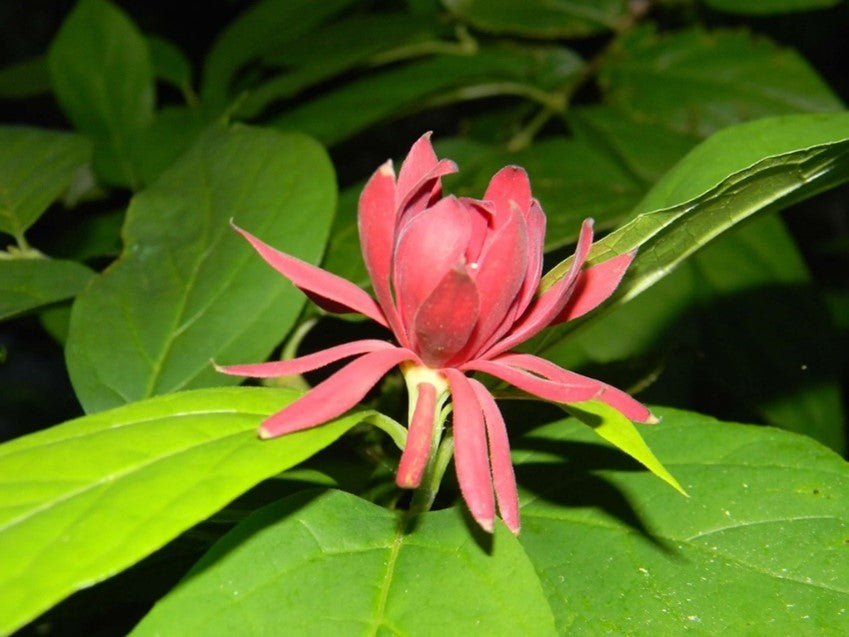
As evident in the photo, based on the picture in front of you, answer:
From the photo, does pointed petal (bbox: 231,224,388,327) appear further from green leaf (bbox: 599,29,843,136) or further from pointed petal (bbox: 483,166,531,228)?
green leaf (bbox: 599,29,843,136)

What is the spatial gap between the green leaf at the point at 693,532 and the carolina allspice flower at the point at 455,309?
139 mm

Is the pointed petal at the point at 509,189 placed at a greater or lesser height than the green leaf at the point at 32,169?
greater

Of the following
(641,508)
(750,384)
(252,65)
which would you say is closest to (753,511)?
(641,508)

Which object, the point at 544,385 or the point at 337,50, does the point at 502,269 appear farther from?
the point at 337,50

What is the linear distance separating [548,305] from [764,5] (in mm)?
1370

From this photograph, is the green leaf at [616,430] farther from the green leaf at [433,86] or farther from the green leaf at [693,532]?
the green leaf at [433,86]

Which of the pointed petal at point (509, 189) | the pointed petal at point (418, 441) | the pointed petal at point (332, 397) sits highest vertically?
the pointed petal at point (509, 189)

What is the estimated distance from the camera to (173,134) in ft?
5.08

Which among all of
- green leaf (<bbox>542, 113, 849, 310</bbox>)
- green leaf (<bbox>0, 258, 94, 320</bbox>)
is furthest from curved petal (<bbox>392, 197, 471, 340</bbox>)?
green leaf (<bbox>0, 258, 94, 320</bbox>)

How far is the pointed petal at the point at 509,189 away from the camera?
60cm

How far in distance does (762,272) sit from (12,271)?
106cm

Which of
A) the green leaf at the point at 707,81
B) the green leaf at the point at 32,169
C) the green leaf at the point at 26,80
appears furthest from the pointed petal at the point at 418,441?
the green leaf at the point at 26,80

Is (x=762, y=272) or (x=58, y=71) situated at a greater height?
(x=58, y=71)

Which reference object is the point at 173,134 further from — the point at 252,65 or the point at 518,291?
the point at 518,291
